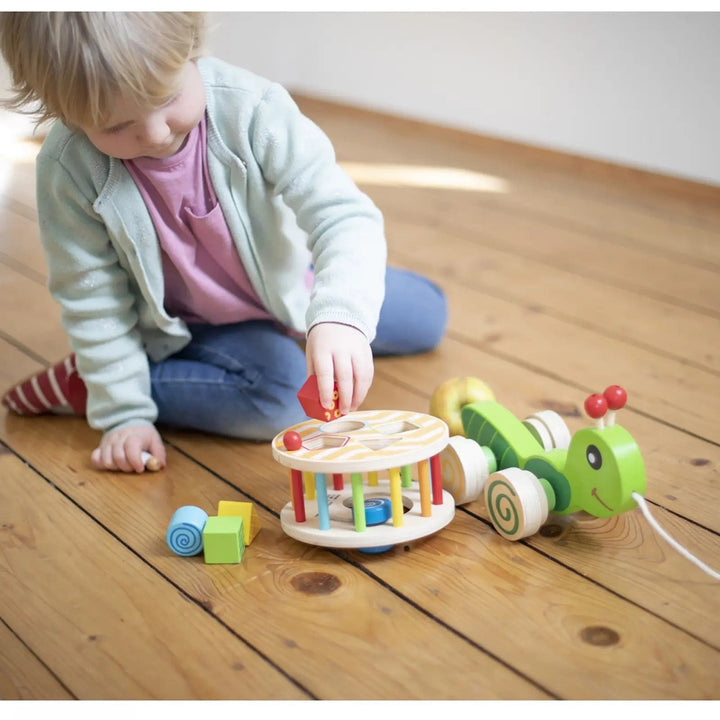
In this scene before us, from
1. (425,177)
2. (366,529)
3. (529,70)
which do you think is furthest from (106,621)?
(529,70)

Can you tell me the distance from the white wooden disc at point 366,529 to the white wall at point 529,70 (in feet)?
4.07

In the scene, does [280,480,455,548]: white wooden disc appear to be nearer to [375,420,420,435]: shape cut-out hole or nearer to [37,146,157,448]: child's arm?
[375,420,420,435]: shape cut-out hole

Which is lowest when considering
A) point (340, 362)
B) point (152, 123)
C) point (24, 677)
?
point (24, 677)

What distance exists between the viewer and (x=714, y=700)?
73 centimetres

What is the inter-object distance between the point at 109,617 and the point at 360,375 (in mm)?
312

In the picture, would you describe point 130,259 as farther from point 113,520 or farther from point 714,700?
point 714,700

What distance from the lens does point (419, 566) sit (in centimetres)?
90

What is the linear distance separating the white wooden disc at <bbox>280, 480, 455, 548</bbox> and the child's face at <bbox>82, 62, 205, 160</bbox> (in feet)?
1.24

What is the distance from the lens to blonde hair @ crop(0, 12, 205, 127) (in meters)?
0.82

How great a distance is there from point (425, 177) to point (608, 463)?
1.44 metres

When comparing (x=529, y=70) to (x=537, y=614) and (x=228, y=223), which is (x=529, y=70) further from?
(x=537, y=614)

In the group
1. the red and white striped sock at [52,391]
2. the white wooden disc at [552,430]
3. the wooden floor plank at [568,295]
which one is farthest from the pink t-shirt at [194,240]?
Answer: the wooden floor plank at [568,295]

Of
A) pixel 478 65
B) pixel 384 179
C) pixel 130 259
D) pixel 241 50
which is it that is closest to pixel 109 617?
pixel 130 259

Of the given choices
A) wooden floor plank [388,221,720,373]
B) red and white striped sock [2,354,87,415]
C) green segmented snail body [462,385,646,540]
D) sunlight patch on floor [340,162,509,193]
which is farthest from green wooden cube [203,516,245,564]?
sunlight patch on floor [340,162,509,193]
